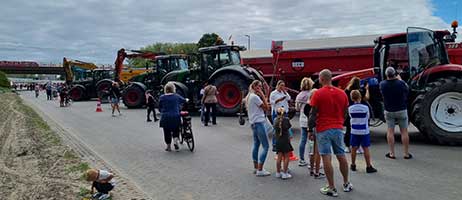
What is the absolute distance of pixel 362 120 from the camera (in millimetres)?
6738

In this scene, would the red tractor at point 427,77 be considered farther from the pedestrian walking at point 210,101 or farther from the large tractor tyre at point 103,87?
the large tractor tyre at point 103,87

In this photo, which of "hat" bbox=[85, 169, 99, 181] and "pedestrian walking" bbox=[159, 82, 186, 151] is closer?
"hat" bbox=[85, 169, 99, 181]

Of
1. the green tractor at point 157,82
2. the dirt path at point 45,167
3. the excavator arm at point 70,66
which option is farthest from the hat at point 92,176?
the excavator arm at point 70,66

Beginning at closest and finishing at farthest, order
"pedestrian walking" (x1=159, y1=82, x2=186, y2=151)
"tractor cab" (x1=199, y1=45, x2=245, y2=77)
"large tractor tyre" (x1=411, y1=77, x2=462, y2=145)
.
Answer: "large tractor tyre" (x1=411, y1=77, x2=462, y2=145)
"pedestrian walking" (x1=159, y1=82, x2=186, y2=151)
"tractor cab" (x1=199, y1=45, x2=245, y2=77)

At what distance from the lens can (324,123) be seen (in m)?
5.45

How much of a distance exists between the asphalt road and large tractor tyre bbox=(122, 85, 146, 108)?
11.1 meters

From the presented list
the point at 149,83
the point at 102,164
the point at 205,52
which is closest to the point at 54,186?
the point at 102,164

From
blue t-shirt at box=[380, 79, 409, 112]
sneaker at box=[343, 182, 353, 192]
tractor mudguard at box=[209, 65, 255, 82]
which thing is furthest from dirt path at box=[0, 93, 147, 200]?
tractor mudguard at box=[209, 65, 255, 82]

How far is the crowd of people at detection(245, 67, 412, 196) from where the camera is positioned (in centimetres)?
544

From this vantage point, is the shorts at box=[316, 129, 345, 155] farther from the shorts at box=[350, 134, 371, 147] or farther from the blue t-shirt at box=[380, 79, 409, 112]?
the blue t-shirt at box=[380, 79, 409, 112]

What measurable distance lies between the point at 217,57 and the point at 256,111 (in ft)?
35.2

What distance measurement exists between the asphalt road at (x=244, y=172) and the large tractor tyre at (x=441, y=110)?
0.35m

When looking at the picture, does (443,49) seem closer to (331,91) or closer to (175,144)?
(331,91)

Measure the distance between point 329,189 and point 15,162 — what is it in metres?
6.30
